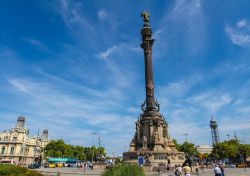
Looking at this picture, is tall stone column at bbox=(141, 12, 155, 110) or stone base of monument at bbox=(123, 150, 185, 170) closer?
stone base of monument at bbox=(123, 150, 185, 170)

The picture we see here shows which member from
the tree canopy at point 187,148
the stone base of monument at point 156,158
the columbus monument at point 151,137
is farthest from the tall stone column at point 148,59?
the tree canopy at point 187,148

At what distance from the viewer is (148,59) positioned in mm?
54000

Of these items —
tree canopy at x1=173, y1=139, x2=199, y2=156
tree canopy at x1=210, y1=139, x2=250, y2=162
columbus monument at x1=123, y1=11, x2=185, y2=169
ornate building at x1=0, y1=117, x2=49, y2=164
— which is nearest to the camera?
columbus monument at x1=123, y1=11, x2=185, y2=169

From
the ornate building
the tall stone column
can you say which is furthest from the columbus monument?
the ornate building

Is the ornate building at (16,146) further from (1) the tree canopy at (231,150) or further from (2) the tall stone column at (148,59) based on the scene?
(1) the tree canopy at (231,150)

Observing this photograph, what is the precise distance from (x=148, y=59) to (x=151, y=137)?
17530mm

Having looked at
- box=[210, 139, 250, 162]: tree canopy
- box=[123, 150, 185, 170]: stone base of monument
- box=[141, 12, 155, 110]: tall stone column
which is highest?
box=[141, 12, 155, 110]: tall stone column

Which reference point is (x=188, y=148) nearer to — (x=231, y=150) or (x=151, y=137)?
(x=231, y=150)

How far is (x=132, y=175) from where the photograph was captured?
12.6 m

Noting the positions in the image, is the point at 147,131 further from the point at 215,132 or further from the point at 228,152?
the point at 215,132

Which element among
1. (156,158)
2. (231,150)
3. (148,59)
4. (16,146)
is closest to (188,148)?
(231,150)

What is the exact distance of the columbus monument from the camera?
143ft

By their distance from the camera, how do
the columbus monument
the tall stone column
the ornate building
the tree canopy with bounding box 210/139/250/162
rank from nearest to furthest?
the columbus monument
the tall stone column
the tree canopy with bounding box 210/139/250/162
the ornate building

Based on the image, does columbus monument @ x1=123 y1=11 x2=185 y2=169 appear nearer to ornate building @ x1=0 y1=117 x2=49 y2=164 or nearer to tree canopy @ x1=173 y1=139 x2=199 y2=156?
tree canopy @ x1=173 y1=139 x2=199 y2=156
